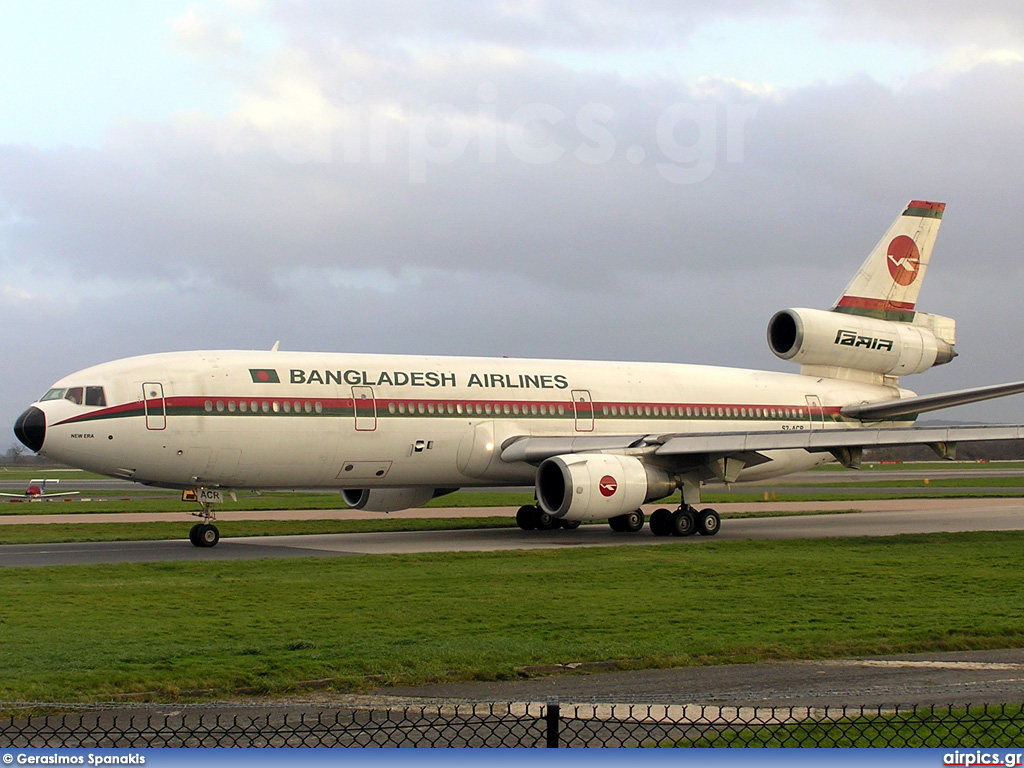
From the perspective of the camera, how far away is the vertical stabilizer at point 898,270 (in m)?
37.0

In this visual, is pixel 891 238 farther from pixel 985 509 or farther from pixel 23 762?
pixel 23 762

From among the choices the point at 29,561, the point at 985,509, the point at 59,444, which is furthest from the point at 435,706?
the point at 985,509

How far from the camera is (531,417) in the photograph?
3136cm

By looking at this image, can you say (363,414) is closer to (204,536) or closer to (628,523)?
(204,536)

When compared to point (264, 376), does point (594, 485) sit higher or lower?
lower

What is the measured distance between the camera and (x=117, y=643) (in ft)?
44.2

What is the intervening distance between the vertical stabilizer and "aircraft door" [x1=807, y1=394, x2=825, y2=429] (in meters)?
2.95

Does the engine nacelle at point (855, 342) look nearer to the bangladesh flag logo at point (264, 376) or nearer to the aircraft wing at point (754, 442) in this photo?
the aircraft wing at point (754, 442)

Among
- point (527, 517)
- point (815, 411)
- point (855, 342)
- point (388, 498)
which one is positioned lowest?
point (527, 517)

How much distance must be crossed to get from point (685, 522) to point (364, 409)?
8.61 metres

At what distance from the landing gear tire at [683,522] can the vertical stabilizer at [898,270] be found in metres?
10.5

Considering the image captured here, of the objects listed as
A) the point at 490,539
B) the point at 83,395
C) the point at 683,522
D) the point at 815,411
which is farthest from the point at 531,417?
the point at 83,395

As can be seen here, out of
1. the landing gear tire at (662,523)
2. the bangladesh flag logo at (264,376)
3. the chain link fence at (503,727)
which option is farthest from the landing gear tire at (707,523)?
the chain link fence at (503,727)

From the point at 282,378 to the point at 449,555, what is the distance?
21.6ft
